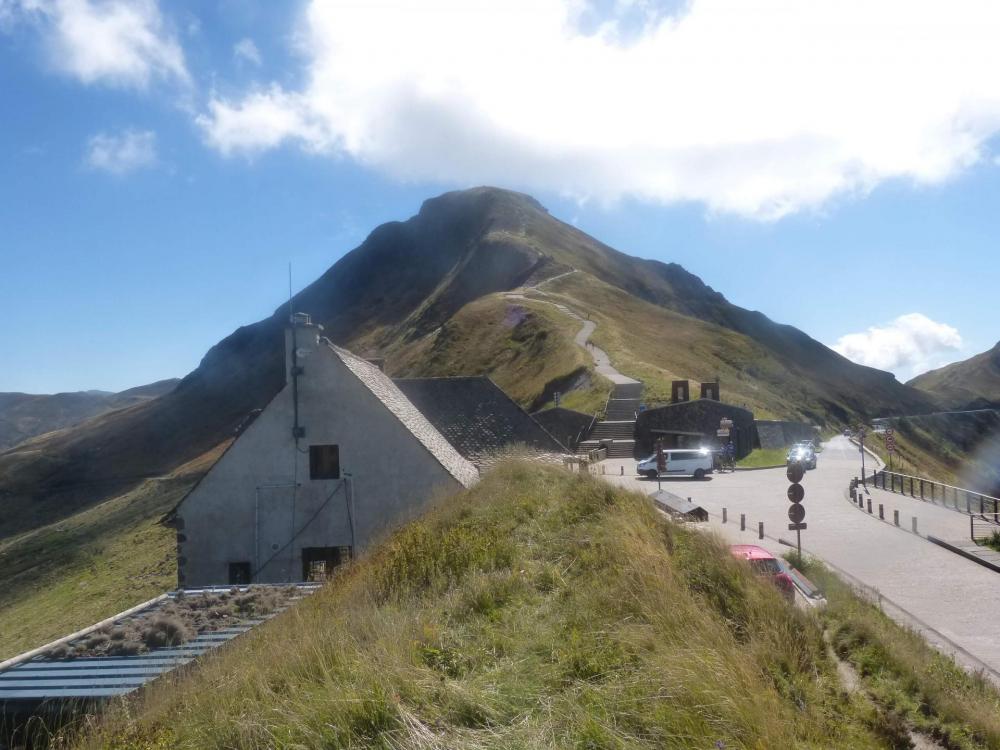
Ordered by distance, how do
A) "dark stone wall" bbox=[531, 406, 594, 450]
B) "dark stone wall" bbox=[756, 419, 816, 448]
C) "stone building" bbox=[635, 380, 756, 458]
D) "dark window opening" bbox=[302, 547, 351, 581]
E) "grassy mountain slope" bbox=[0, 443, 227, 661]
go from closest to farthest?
1. "dark window opening" bbox=[302, 547, 351, 581]
2. "grassy mountain slope" bbox=[0, 443, 227, 661]
3. "stone building" bbox=[635, 380, 756, 458]
4. "dark stone wall" bbox=[531, 406, 594, 450]
5. "dark stone wall" bbox=[756, 419, 816, 448]

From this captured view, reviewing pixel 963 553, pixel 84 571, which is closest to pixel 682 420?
pixel 963 553

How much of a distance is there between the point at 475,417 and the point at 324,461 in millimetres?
11693

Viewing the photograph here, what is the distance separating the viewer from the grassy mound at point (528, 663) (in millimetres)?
5211

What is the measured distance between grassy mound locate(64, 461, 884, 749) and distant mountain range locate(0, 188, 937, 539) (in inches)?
2135

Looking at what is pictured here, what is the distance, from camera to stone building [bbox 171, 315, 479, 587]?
21141 millimetres

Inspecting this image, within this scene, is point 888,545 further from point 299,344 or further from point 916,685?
point 916,685

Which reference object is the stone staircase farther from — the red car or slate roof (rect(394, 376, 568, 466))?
the red car

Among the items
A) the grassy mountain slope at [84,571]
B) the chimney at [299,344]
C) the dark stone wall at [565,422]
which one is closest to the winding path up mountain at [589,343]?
the dark stone wall at [565,422]

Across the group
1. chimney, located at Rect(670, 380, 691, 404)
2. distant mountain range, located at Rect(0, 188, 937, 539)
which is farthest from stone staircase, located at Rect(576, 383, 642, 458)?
chimney, located at Rect(670, 380, 691, 404)

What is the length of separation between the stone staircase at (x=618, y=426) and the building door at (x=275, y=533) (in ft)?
106

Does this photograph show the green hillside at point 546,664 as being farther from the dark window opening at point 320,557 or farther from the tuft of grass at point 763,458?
the tuft of grass at point 763,458

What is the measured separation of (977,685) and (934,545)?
17.2 meters

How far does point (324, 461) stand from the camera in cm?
2159

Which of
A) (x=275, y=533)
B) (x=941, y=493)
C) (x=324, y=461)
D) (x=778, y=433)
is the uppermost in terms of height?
(x=324, y=461)
